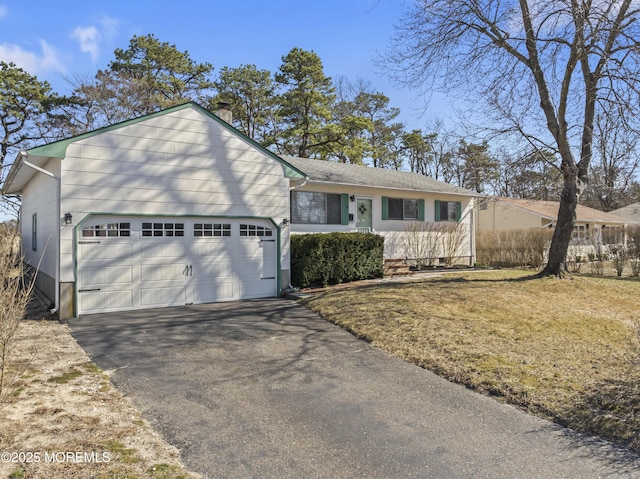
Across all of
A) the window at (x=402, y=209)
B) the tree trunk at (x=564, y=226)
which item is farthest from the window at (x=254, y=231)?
the tree trunk at (x=564, y=226)

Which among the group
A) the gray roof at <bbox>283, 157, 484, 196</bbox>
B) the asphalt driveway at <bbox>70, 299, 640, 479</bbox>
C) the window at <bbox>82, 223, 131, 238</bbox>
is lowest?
the asphalt driveway at <bbox>70, 299, 640, 479</bbox>

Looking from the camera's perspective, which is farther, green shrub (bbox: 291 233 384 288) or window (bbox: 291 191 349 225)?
window (bbox: 291 191 349 225)

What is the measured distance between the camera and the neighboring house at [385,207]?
14.3 meters

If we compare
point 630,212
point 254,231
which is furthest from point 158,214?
point 630,212

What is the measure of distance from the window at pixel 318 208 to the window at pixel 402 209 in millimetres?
2061

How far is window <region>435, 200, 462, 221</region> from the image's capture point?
18.2 m

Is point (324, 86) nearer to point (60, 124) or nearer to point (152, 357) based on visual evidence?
point (60, 124)

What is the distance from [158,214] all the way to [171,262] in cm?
113

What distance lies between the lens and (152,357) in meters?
5.95

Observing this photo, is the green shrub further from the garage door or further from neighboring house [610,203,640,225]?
neighboring house [610,203,640,225]

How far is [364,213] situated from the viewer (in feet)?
52.4

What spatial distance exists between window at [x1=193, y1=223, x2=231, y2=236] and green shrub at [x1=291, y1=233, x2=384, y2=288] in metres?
2.18

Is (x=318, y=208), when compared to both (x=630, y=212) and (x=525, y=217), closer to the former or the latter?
(x=525, y=217)

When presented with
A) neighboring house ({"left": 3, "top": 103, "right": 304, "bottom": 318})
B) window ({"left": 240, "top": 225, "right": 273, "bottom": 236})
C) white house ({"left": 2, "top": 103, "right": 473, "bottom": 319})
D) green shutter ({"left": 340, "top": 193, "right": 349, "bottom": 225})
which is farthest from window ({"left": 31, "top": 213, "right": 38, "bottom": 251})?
green shutter ({"left": 340, "top": 193, "right": 349, "bottom": 225})
